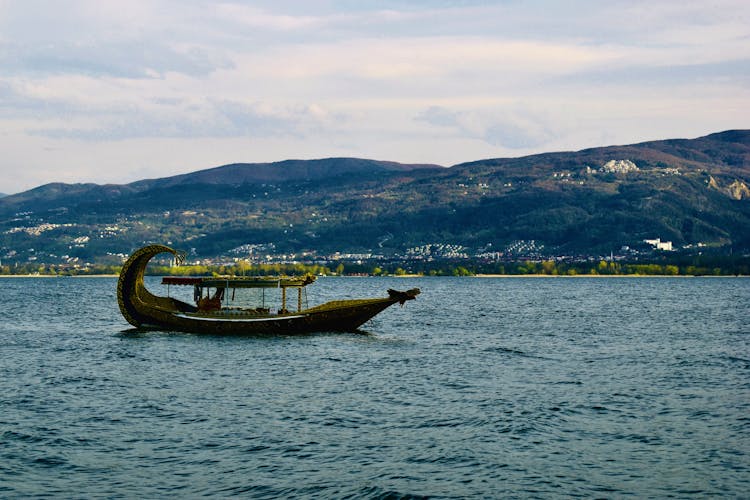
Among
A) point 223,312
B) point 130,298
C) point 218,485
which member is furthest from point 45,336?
point 218,485

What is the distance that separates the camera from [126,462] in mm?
39000

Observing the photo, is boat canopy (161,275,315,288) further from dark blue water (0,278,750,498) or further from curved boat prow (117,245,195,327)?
dark blue water (0,278,750,498)

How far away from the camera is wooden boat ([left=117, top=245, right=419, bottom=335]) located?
89250 mm

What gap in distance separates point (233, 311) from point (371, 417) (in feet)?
153

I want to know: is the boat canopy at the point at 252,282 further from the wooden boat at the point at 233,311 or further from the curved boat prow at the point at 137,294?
the curved boat prow at the point at 137,294

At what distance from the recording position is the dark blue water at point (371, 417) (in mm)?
36406

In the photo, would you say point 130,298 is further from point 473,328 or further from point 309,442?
point 309,442

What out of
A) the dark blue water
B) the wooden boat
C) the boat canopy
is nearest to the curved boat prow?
the wooden boat

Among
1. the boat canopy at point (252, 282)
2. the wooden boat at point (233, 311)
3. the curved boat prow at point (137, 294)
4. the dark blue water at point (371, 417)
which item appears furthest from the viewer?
the curved boat prow at point (137, 294)

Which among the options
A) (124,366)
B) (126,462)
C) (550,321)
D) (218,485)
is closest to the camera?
(218,485)

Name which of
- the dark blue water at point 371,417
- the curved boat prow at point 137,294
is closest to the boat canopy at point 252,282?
the curved boat prow at point 137,294

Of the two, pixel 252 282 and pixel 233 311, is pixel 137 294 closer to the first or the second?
pixel 233 311

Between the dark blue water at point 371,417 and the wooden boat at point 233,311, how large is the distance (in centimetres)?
175

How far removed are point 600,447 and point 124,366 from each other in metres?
40.2
